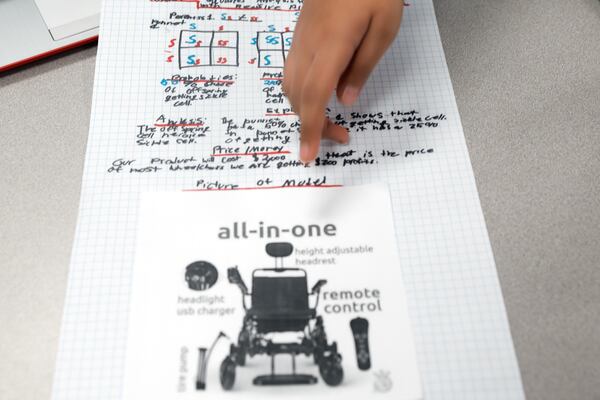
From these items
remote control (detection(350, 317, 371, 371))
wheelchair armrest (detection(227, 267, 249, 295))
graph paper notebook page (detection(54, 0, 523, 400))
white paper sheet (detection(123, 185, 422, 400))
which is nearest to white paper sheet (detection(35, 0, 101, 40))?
graph paper notebook page (detection(54, 0, 523, 400))

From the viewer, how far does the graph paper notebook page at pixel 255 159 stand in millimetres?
466

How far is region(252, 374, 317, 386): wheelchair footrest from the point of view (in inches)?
17.8

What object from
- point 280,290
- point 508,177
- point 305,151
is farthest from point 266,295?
point 508,177

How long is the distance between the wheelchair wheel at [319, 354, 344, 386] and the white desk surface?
16 cm

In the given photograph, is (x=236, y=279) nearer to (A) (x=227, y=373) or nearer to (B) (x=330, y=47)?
(A) (x=227, y=373)

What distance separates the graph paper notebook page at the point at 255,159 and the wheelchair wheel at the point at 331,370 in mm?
70

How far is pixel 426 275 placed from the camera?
496mm

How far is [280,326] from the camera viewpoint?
18.7 inches

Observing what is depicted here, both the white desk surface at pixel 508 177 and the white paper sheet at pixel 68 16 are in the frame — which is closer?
the white desk surface at pixel 508 177

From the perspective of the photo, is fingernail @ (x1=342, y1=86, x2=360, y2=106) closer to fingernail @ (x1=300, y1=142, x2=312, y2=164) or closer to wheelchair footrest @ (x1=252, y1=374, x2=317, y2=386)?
fingernail @ (x1=300, y1=142, x2=312, y2=164)

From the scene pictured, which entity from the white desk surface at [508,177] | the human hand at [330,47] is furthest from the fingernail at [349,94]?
the white desk surface at [508,177]

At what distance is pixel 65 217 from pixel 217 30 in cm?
27

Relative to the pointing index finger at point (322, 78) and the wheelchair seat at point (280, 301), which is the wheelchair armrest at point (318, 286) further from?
the pointing index finger at point (322, 78)

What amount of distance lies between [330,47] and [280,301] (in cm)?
23
